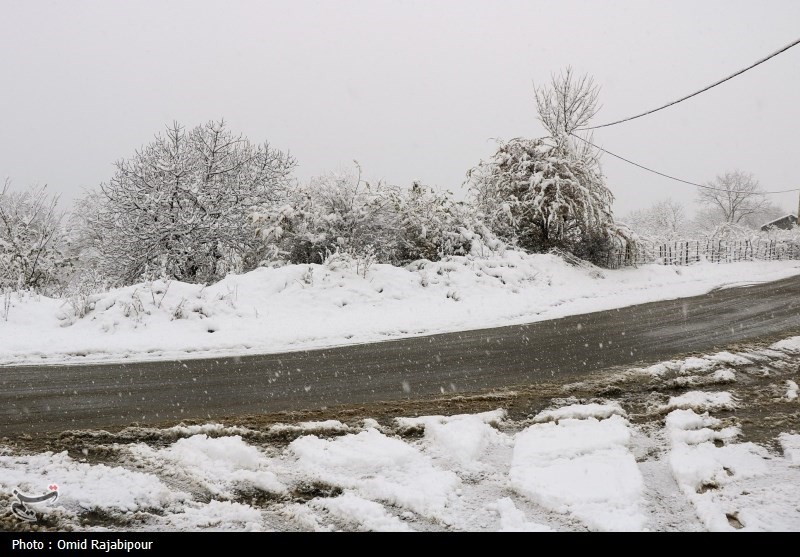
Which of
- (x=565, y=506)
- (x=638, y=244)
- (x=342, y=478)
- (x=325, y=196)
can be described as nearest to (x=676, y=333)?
(x=565, y=506)

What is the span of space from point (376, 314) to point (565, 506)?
8.21 metres

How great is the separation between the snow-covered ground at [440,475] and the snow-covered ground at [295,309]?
166 inches

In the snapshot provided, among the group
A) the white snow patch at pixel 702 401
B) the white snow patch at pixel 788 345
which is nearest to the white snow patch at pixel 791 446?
the white snow patch at pixel 702 401

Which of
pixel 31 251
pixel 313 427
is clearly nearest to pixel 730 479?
pixel 313 427

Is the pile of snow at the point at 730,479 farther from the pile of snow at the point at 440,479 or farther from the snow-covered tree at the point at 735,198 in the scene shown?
the snow-covered tree at the point at 735,198

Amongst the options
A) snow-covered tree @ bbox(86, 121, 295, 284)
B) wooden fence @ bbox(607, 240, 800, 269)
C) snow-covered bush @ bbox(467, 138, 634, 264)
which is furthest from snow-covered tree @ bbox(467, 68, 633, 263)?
snow-covered tree @ bbox(86, 121, 295, 284)

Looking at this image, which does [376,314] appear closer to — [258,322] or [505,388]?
[258,322]

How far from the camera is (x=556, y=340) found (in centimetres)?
847

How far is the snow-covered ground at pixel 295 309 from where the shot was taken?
28.2 ft

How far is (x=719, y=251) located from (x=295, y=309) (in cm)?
2856

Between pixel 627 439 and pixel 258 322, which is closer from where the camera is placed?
pixel 627 439

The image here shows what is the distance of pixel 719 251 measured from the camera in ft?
100

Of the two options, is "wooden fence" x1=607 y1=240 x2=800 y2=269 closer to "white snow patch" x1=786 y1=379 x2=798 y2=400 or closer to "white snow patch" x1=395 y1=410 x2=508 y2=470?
"white snow patch" x1=786 y1=379 x2=798 y2=400
